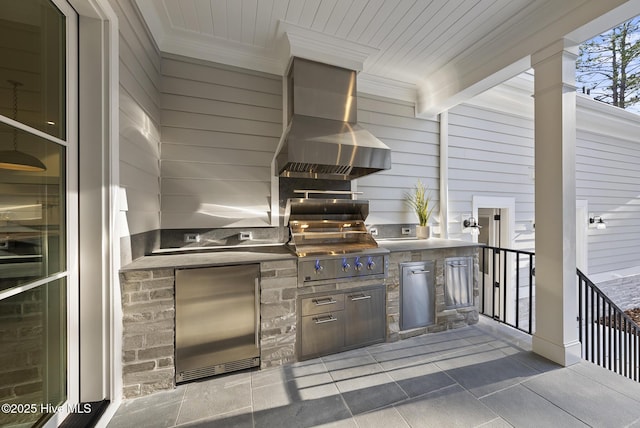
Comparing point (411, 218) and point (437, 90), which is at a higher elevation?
point (437, 90)

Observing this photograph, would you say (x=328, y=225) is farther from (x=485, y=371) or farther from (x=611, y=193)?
(x=611, y=193)

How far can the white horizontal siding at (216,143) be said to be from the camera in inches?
99.5

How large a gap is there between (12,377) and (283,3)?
9.48 feet

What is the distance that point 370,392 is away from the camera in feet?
Answer: 6.00

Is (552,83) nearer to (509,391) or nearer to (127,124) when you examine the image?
(509,391)

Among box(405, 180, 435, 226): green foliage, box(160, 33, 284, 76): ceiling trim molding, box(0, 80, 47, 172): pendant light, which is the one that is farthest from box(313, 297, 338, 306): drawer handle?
box(160, 33, 284, 76): ceiling trim molding

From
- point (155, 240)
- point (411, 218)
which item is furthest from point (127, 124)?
point (411, 218)

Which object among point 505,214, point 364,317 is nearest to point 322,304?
point 364,317

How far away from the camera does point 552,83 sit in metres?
2.14

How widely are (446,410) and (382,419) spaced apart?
45 cm

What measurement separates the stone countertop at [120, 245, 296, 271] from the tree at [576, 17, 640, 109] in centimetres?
684

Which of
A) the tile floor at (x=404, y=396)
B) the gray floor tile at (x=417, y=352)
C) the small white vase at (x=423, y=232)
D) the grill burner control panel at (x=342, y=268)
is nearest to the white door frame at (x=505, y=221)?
the small white vase at (x=423, y=232)

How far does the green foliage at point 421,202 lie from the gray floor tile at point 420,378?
6.20 feet

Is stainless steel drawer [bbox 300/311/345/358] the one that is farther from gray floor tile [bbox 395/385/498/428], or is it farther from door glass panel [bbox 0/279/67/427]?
door glass panel [bbox 0/279/67/427]
